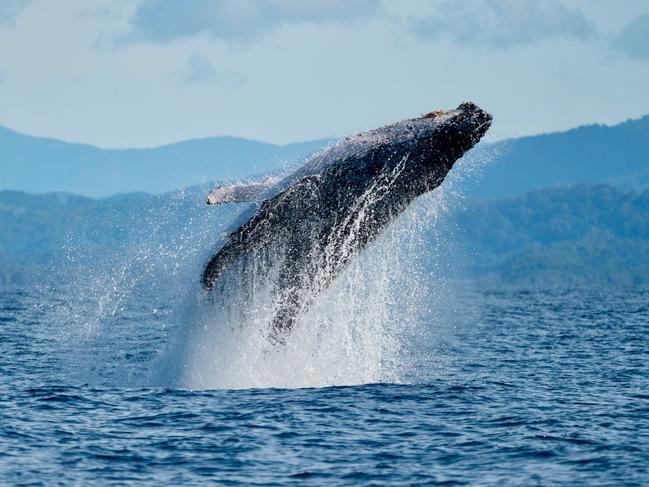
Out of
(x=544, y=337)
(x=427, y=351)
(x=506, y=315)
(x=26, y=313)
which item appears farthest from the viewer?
(x=506, y=315)

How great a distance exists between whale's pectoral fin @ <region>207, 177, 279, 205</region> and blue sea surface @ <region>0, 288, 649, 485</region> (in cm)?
400

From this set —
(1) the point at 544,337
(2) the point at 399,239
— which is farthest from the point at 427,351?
(2) the point at 399,239

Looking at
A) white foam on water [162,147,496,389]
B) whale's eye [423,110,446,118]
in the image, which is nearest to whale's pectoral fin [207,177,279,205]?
white foam on water [162,147,496,389]

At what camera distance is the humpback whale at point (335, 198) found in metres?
20.7

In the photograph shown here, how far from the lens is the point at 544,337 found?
47125 mm

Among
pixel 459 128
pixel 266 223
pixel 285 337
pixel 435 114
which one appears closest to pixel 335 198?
pixel 266 223

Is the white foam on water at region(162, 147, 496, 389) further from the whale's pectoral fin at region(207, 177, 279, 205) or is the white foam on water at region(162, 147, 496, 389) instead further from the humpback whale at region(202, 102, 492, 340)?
the whale's pectoral fin at region(207, 177, 279, 205)

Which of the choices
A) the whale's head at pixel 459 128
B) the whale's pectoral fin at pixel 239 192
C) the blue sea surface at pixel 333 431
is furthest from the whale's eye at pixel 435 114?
the blue sea surface at pixel 333 431

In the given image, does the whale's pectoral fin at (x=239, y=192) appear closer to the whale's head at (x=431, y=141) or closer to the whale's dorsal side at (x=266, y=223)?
the whale's dorsal side at (x=266, y=223)

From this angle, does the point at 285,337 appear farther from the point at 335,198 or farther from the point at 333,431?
the point at 333,431

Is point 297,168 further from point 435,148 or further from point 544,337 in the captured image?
point 544,337

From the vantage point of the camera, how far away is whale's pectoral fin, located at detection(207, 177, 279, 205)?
21938 mm

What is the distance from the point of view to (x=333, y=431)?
1980 cm

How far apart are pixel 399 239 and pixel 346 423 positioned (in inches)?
180
